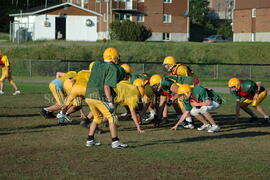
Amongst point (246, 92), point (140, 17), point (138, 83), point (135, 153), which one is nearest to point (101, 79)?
point (135, 153)

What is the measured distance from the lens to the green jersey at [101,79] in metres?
11.1

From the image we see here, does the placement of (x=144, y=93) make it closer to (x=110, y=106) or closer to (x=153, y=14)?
(x=110, y=106)

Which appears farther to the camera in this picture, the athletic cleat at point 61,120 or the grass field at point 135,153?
the athletic cleat at point 61,120

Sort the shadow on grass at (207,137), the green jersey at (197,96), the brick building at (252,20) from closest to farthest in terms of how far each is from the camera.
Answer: the shadow on grass at (207,137)
the green jersey at (197,96)
the brick building at (252,20)

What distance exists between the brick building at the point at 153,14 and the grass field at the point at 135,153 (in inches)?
2112

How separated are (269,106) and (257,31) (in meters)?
48.0

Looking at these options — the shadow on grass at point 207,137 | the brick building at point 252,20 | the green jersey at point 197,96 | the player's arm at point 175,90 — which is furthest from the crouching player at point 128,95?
the brick building at point 252,20

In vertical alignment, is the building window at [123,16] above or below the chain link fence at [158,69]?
above

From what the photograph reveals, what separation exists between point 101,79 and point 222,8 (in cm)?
11182

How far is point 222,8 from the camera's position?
120 meters

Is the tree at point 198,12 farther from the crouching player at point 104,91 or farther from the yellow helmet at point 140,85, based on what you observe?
the crouching player at point 104,91

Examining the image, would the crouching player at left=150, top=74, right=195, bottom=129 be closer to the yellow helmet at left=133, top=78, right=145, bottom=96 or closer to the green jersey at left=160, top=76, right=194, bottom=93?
the green jersey at left=160, top=76, right=194, bottom=93

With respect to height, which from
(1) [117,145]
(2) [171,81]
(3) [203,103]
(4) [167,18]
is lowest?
(1) [117,145]

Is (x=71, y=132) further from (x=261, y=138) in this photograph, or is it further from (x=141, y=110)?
(x=261, y=138)
